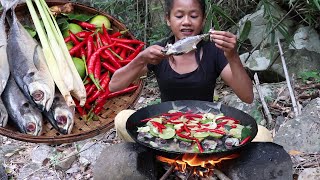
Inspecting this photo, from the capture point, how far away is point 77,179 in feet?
12.0

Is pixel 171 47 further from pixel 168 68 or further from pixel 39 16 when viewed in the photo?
pixel 39 16

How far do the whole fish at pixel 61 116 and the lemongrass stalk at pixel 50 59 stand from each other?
0.26 ft

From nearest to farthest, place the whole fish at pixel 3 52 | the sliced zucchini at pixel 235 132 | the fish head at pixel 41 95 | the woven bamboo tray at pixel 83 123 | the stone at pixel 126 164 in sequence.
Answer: the sliced zucchini at pixel 235 132 < the stone at pixel 126 164 < the woven bamboo tray at pixel 83 123 < the fish head at pixel 41 95 < the whole fish at pixel 3 52

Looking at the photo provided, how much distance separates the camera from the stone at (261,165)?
2.68 metres

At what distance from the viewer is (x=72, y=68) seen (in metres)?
4.44

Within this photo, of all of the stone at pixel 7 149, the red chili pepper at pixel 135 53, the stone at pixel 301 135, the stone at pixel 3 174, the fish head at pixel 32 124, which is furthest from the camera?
the red chili pepper at pixel 135 53

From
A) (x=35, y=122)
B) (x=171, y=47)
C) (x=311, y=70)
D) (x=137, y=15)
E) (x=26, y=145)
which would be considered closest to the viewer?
(x=171, y=47)

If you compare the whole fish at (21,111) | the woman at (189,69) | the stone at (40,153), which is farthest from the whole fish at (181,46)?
the stone at (40,153)

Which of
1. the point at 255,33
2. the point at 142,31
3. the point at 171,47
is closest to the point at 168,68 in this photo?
the point at 171,47

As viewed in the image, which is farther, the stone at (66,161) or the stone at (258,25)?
the stone at (258,25)

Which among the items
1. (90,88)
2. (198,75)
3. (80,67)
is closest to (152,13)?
(80,67)

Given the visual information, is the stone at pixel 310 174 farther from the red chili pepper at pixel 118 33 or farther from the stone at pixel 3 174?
the red chili pepper at pixel 118 33

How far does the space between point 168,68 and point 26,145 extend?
172cm

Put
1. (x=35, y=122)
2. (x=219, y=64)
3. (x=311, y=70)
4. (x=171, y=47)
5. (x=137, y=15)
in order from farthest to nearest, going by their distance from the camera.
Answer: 1. (x=137, y=15)
2. (x=311, y=70)
3. (x=35, y=122)
4. (x=219, y=64)
5. (x=171, y=47)
